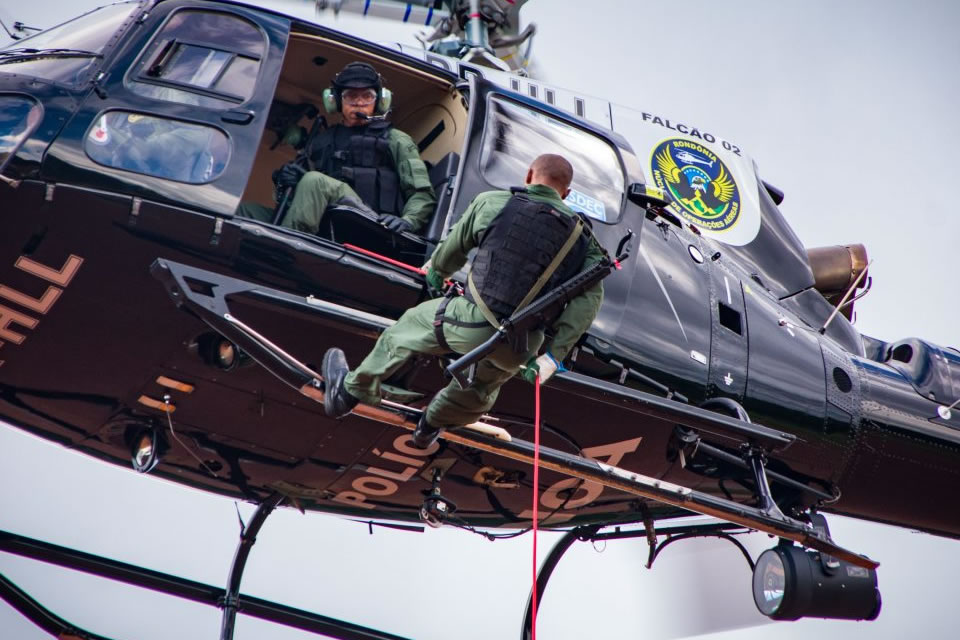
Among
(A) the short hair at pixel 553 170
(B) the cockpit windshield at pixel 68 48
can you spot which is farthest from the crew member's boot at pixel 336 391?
(B) the cockpit windshield at pixel 68 48

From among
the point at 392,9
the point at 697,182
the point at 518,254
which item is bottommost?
the point at 518,254

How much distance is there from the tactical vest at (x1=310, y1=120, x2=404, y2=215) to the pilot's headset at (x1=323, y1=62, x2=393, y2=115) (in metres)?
0.12

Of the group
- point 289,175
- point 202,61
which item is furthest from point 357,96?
point 202,61

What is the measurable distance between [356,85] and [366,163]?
16.5 inches

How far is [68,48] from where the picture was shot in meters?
5.74

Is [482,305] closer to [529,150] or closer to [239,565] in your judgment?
[529,150]

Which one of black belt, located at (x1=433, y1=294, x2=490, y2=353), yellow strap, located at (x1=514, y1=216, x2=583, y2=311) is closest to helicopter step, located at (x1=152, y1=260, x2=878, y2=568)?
black belt, located at (x1=433, y1=294, x2=490, y2=353)

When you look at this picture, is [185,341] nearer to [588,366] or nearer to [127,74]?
[127,74]

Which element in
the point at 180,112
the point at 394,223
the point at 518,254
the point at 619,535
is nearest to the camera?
the point at 518,254

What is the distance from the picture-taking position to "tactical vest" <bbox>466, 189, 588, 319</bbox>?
4938 mm

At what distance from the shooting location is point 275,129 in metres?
7.40

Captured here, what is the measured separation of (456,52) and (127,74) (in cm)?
495

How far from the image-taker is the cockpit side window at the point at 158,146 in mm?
5246

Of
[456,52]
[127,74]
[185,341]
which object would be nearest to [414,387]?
[185,341]
